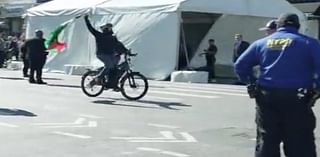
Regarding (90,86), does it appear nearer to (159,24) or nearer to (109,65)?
(109,65)

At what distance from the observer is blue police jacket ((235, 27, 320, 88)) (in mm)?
5738

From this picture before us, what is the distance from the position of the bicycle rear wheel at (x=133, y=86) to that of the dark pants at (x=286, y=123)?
972 cm

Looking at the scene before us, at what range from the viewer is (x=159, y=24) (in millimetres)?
24188

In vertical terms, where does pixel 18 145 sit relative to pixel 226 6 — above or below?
below

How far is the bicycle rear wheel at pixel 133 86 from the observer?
611 inches

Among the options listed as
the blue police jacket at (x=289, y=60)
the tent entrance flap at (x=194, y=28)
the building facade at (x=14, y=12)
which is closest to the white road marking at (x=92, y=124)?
the blue police jacket at (x=289, y=60)

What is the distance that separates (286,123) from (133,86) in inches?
393

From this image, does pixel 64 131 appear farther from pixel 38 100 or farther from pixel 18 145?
pixel 38 100

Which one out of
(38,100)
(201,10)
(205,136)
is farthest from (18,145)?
(201,10)

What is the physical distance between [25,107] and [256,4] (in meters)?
13.6

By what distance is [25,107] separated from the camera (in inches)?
543

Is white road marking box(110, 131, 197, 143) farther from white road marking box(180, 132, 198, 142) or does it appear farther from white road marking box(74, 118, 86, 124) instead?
white road marking box(74, 118, 86, 124)

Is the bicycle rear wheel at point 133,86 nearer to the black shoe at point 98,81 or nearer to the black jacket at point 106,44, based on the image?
the black shoe at point 98,81

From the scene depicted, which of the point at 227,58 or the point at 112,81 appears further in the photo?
the point at 227,58
